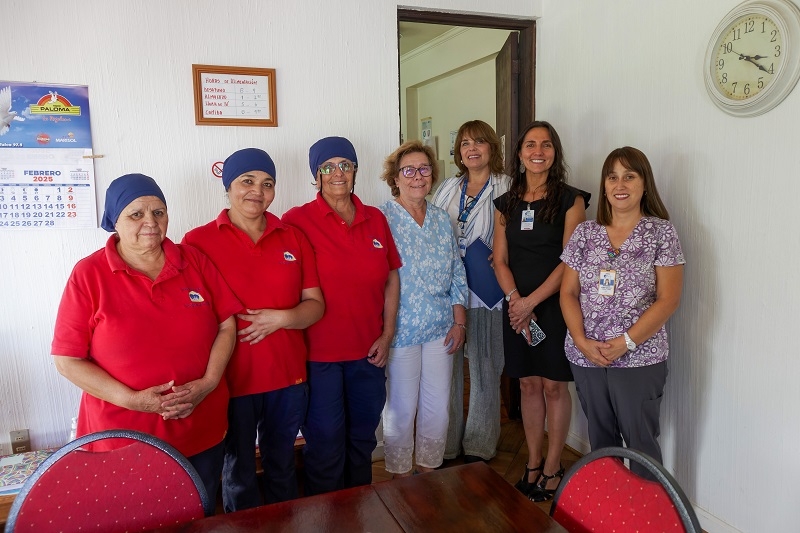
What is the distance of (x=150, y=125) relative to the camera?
8.46 ft

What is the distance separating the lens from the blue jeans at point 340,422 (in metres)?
2.26

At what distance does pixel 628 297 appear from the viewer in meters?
2.12

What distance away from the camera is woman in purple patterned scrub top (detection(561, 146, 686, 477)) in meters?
2.11

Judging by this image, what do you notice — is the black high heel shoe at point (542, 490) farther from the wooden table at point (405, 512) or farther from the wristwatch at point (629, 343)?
the wooden table at point (405, 512)

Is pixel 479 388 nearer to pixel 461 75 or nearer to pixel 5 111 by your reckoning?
pixel 5 111

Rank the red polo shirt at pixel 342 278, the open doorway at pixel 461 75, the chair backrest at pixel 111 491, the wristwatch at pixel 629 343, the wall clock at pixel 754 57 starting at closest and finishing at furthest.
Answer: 1. the chair backrest at pixel 111 491
2. the wall clock at pixel 754 57
3. the wristwatch at pixel 629 343
4. the red polo shirt at pixel 342 278
5. the open doorway at pixel 461 75

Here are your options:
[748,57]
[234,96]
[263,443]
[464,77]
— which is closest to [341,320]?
[263,443]

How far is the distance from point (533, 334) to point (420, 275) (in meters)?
0.57

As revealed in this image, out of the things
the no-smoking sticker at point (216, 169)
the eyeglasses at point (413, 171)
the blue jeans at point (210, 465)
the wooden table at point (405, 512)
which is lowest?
the blue jeans at point (210, 465)

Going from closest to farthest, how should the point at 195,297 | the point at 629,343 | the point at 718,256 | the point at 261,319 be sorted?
the point at 195,297, the point at 261,319, the point at 629,343, the point at 718,256

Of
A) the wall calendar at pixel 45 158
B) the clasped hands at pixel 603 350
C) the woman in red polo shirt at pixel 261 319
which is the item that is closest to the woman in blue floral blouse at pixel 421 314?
the woman in red polo shirt at pixel 261 319

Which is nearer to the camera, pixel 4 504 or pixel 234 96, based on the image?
pixel 4 504

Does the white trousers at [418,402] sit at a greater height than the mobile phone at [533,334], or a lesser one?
lesser

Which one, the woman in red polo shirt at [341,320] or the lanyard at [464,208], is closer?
the woman in red polo shirt at [341,320]
